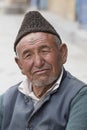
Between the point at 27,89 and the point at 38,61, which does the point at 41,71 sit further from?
the point at 27,89

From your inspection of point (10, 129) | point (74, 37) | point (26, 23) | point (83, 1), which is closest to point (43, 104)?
point (10, 129)

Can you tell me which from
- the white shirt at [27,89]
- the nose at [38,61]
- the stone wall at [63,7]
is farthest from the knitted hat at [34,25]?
the stone wall at [63,7]

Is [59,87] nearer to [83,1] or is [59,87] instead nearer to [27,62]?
[27,62]

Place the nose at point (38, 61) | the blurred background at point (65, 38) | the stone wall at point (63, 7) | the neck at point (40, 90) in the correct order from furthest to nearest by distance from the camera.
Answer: the stone wall at point (63, 7)
the blurred background at point (65, 38)
the neck at point (40, 90)
the nose at point (38, 61)

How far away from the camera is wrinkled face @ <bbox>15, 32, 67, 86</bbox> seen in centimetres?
223

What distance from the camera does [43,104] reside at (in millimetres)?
2271

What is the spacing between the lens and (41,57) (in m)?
2.22

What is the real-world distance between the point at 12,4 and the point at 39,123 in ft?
83.2

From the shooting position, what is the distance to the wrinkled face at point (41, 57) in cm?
223

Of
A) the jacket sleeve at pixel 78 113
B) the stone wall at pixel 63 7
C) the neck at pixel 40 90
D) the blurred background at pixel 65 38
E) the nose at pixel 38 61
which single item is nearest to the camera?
the jacket sleeve at pixel 78 113

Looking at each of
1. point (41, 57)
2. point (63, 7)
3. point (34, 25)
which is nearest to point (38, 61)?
point (41, 57)

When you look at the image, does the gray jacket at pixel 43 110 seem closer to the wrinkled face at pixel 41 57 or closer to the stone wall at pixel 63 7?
the wrinkled face at pixel 41 57

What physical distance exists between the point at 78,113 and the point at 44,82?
25cm

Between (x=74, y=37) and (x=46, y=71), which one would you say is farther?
(x=74, y=37)
